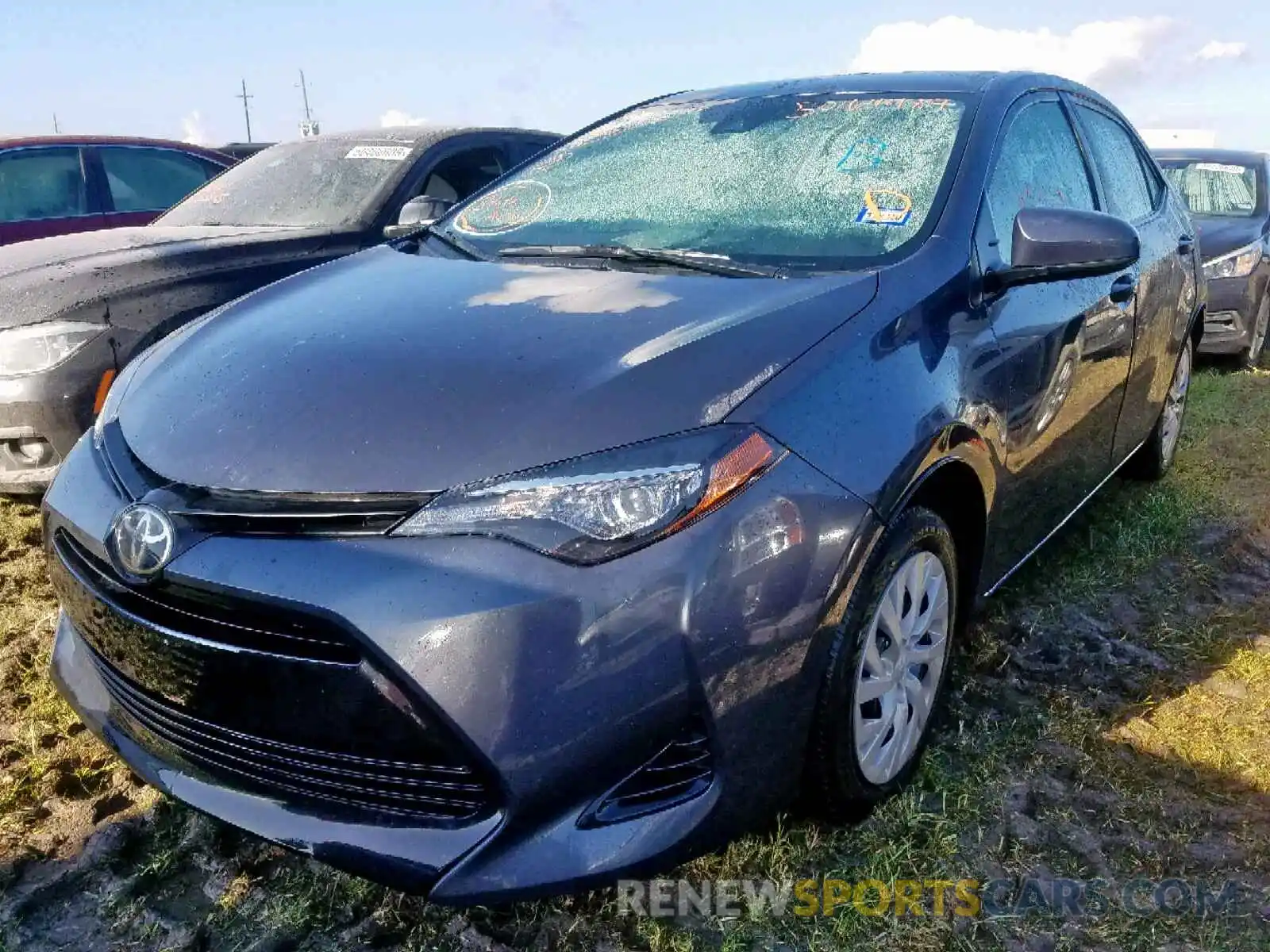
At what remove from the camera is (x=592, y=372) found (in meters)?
1.81

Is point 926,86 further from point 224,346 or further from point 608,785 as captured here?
point 608,785

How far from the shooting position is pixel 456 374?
1.86 meters

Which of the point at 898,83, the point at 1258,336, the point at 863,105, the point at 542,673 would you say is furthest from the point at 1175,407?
the point at 542,673

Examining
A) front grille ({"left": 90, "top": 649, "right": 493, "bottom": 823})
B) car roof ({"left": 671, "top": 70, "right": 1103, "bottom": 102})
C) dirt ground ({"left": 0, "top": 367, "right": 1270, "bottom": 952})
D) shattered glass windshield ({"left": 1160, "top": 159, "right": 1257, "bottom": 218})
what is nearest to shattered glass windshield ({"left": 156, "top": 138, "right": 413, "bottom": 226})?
car roof ({"left": 671, "top": 70, "right": 1103, "bottom": 102})

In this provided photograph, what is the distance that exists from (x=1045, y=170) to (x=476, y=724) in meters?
2.28

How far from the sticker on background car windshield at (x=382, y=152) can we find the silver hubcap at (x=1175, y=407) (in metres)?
3.36

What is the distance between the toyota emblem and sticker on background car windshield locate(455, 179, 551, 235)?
1.35 meters

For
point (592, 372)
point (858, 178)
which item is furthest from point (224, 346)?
point (858, 178)

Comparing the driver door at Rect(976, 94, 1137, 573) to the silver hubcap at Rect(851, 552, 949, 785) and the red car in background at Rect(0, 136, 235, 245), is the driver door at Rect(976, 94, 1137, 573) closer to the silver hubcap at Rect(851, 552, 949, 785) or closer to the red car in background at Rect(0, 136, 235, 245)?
the silver hubcap at Rect(851, 552, 949, 785)

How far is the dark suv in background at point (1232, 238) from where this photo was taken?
260 inches

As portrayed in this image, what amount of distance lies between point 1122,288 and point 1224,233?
4.65m

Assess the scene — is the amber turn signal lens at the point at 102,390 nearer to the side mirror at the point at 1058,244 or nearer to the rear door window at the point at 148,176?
the side mirror at the point at 1058,244

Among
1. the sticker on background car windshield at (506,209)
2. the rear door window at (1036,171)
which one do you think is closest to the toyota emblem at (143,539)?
the sticker on background car windshield at (506,209)

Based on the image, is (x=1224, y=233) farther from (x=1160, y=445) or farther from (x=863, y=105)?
(x=863, y=105)
